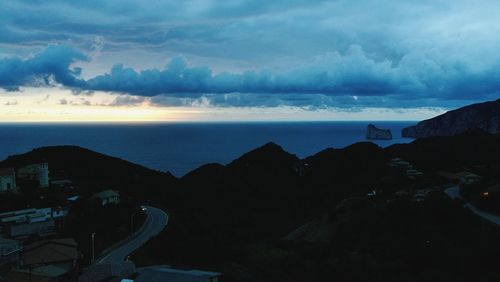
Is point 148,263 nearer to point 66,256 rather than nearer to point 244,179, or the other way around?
point 66,256

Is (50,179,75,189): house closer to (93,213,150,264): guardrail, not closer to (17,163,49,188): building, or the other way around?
(17,163,49,188): building

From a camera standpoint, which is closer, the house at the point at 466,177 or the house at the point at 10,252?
the house at the point at 10,252

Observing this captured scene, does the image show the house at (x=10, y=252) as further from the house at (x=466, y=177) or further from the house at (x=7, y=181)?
→ the house at (x=466, y=177)

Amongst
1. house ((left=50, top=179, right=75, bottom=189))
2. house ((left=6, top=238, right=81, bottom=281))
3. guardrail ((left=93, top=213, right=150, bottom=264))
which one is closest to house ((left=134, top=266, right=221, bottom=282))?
house ((left=6, top=238, right=81, bottom=281))

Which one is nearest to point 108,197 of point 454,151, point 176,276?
point 176,276

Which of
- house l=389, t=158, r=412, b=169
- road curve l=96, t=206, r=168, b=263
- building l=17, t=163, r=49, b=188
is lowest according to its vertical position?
road curve l=96, t=206, r=168, b=263

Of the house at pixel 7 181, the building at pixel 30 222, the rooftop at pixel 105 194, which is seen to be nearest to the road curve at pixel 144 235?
the rooftop at pixel 105 194
